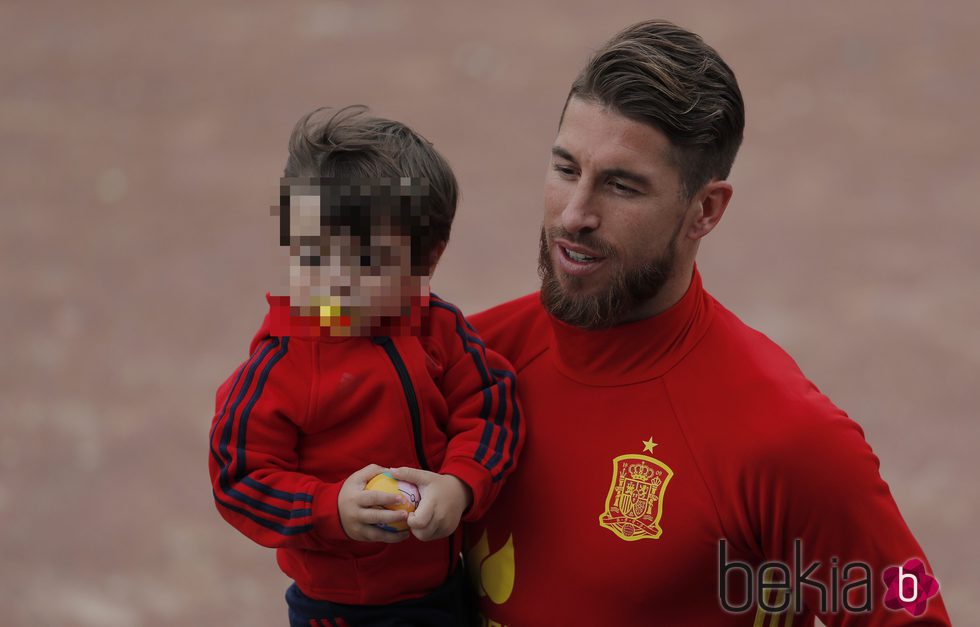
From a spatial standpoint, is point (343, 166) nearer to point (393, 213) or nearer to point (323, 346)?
point (393, 213)

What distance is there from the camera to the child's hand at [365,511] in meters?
2.31

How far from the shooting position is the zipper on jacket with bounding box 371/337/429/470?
8.13 feet

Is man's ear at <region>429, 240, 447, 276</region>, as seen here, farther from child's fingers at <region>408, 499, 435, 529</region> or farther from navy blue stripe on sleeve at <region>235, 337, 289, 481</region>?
child's fingers at <region>408, 499, 435, 529</region>

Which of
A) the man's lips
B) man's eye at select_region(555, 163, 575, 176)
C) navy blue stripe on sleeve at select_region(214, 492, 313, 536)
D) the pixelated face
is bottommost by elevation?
navy blue stripe on sleeve at select_region(214, 492, 313, 536)

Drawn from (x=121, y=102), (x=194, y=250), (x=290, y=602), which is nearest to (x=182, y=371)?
(x=194, y=250)

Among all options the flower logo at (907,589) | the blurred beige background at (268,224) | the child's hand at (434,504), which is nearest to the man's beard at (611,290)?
the child's hand at (434,504)

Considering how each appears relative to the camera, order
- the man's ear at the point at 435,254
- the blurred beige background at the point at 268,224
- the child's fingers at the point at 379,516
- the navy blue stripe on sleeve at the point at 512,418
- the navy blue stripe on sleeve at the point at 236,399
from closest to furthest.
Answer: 1. the child's fingers at the point at 379,516
2. the navy blue stripe on sleeve at the point at 236,399
3. the man's ear at the point at 435,254
4. the navy blue stripe on sleeve at the point at 512,418
5. the blurred beige background at the point at 268,224

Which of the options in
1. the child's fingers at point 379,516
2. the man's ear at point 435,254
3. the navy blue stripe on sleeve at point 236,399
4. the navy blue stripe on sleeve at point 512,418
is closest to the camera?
the child's fingers at point 379,516

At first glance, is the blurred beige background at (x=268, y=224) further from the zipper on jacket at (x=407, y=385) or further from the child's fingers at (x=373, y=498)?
the child's fingers at (x=373, y=498)

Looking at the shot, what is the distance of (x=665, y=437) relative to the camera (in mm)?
2709

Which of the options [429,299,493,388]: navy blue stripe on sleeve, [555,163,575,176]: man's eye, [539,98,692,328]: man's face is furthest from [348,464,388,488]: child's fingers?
[555,163,575,176]: man's eye

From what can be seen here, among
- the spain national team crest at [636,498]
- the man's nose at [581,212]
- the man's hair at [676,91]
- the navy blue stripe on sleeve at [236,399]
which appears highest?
the man's hair at [676,91]

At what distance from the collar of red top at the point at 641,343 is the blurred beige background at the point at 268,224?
181 inches

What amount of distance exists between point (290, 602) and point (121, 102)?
957 centimetres
